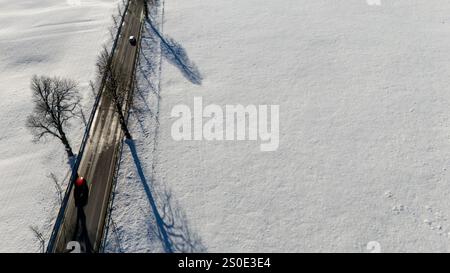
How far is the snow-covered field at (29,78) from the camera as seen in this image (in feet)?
110

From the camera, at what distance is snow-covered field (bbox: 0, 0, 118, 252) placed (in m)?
33.6

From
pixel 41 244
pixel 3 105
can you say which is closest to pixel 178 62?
pixel 3 105

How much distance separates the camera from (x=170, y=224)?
31.9 m

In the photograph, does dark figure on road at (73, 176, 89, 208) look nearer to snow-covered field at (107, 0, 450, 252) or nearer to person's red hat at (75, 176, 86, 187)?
person's red hat at (75, 176, 86, 187)

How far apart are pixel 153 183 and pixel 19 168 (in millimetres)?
15641

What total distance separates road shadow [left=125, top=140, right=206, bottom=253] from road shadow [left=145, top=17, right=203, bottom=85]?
59.0ft

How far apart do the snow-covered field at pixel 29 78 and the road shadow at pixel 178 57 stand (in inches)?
398

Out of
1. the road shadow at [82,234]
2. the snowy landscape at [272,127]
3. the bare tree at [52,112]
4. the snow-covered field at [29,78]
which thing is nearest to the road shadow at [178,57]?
the snowy landscape at [272,127]

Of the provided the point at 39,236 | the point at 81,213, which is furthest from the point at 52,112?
the point at 39,236

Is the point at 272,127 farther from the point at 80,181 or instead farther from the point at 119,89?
the point at 80,181

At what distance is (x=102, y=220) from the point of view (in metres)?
32.2

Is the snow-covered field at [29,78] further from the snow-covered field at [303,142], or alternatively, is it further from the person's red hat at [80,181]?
the snow-covered field at [303,142]
